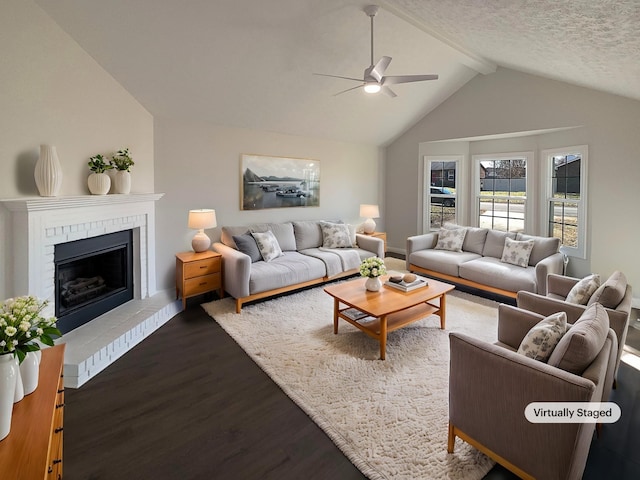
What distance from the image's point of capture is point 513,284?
13.5ft

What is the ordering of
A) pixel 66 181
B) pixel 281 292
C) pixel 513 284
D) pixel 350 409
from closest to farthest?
pixel 350 409 → pixel 66 181 → pixel 513 284 → pixel 281 292

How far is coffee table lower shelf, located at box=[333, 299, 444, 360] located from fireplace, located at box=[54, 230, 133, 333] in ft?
8.06

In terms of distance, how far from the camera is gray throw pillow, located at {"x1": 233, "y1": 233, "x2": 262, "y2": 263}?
453 cm

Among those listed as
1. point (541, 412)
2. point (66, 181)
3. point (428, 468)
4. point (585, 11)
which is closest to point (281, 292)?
point (66, 181)

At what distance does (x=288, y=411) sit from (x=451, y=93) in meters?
5.72

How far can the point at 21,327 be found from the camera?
121 centimetres

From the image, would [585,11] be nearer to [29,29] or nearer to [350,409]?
[350,409]

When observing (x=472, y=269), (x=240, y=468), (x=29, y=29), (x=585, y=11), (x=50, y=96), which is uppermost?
(x=29, y=29)

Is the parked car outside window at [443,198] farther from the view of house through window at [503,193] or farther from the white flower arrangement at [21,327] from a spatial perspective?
the white flower arrangement at [21,327]

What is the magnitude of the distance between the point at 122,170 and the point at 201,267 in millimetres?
1392

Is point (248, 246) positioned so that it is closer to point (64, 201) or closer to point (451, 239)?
point (64, 201)

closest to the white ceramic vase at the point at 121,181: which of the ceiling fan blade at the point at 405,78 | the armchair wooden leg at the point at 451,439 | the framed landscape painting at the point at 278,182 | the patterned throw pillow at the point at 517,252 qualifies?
the framed landscape painting at the point at 278,182

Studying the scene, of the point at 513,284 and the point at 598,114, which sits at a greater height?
the point at 598,114

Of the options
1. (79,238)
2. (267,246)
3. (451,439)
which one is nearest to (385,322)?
(451,439)
